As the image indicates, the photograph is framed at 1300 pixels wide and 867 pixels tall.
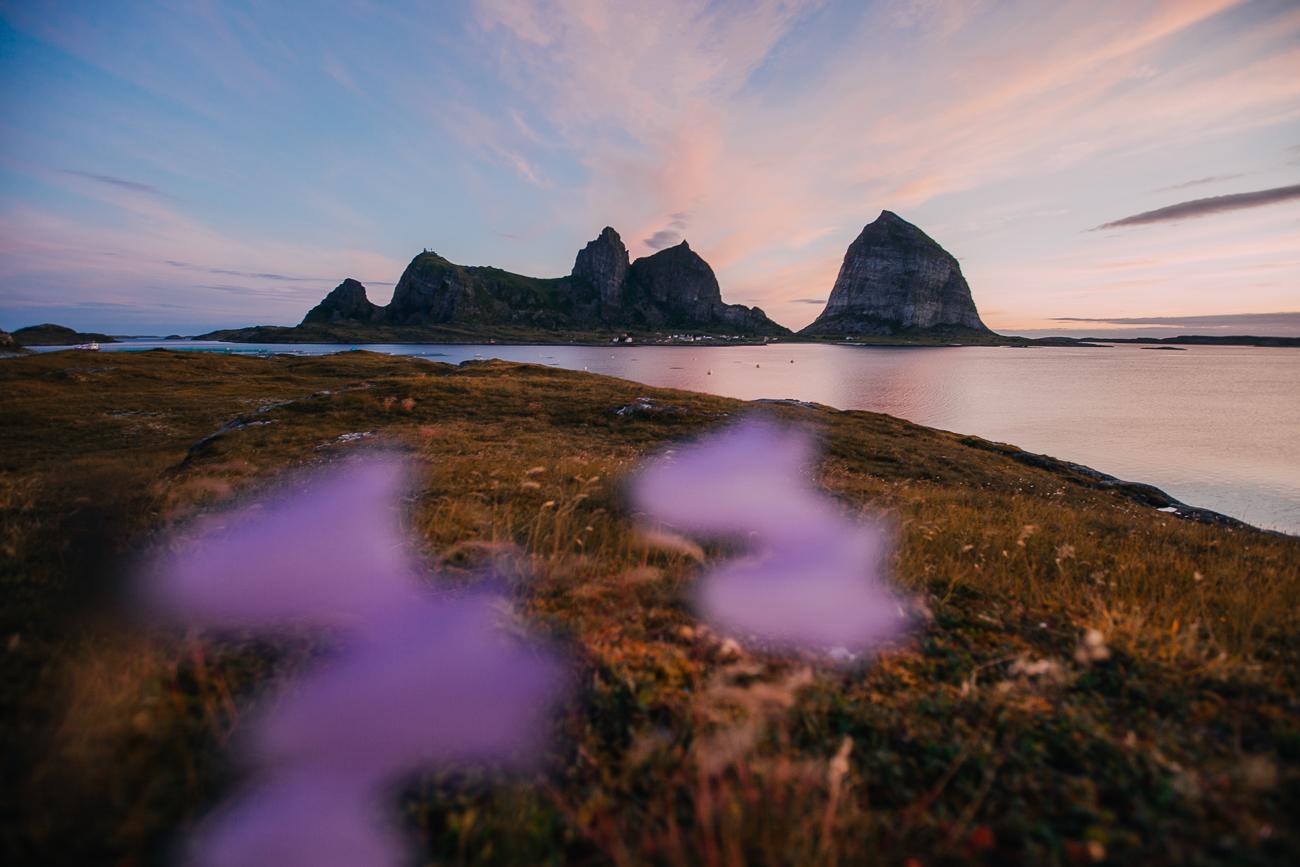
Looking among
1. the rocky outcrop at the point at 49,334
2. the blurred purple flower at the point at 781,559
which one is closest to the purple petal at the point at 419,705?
the blurred purple flower at the point at 781,559

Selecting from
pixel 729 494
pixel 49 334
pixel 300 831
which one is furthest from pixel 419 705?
pixel 49 334

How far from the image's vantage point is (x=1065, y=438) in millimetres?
44594

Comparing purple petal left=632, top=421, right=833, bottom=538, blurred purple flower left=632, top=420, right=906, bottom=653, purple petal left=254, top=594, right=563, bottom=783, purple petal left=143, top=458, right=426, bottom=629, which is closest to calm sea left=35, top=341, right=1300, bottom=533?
purple petal left=632, top=421, right=833, bottom=538

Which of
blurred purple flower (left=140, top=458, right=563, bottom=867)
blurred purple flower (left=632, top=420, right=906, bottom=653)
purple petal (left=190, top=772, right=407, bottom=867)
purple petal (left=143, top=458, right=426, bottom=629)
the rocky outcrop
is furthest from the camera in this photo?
the rocky outcrop

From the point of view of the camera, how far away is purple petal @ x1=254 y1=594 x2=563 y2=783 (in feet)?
10.1

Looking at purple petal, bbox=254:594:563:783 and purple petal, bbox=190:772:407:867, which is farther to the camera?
purple petal, bbox=254:594:563:783

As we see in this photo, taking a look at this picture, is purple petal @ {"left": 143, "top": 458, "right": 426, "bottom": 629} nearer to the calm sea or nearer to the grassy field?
the grassy field

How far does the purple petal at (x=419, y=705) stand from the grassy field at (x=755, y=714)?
0.72ft

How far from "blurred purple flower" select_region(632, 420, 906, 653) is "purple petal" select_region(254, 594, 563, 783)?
198cm

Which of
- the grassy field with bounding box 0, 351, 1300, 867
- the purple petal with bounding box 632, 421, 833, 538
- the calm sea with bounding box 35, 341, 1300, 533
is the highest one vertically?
the grassy field with bounding box 0, 351, 1300, 867

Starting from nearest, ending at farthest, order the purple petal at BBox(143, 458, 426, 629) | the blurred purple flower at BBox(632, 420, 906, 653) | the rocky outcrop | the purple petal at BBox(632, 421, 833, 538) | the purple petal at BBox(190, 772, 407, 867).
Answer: the purple petal at BBox(190, 772, 407, 867), the purple petal at BBox(143, 458, 426, 629), the blurred purple flower at BBox(632, 420, 906, 653), the purple petal at BBox(632, 421, 833, 538), the rocky outcrop

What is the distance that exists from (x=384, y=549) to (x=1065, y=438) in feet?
186

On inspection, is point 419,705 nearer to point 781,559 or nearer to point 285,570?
point 285,570

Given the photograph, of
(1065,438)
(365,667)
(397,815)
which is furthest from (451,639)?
(1065,438)
